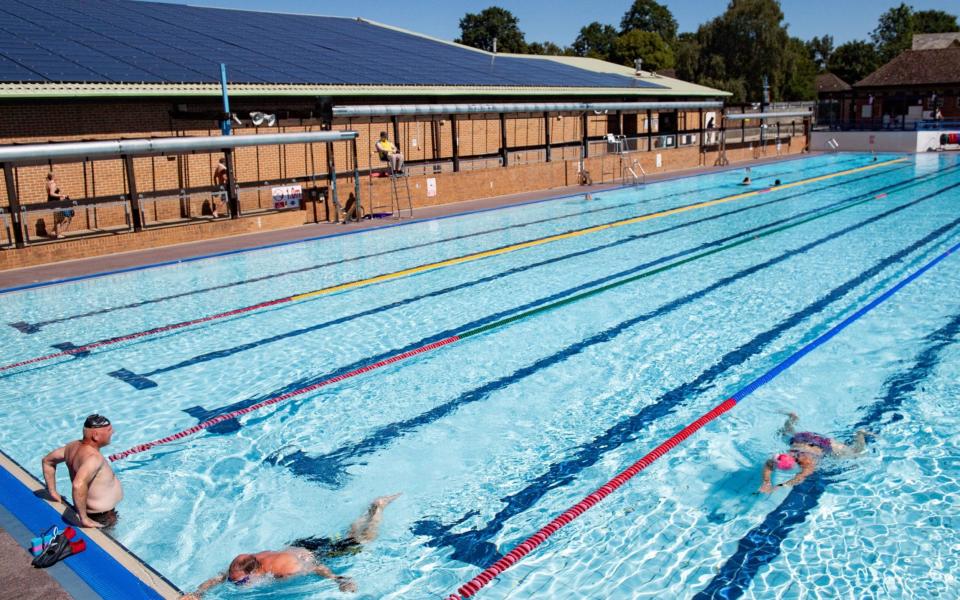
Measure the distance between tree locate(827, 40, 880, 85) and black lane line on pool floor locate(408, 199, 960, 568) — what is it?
77114 mm

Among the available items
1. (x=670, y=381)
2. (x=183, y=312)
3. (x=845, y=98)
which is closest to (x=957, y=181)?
(x=670, y=381)

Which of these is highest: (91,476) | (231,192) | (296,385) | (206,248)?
(231,192)

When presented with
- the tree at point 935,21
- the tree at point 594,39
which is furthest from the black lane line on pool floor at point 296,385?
the tree at point 935,21

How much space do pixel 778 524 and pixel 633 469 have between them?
1.10 m

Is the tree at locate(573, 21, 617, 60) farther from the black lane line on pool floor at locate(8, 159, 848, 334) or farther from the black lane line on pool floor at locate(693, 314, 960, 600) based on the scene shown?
the black lane line on pool floor at locate(693, 314, 960, 600)

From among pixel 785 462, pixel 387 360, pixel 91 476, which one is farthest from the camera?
pixel 387 360

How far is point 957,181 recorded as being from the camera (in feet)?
78.8

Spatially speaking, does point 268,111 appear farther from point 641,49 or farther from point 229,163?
point 641,49

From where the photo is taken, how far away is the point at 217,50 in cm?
2156

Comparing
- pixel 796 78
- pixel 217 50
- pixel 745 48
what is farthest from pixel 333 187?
pixel 796 78

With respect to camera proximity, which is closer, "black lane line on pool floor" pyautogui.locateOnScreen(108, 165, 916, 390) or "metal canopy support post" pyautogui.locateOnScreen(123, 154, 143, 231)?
"black lane line on pool floor" pyautogui.locateOnScreen(108, 165, 916, 390)

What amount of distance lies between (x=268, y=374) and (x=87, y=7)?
18.9 metres

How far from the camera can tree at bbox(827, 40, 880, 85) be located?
75938 millimetres

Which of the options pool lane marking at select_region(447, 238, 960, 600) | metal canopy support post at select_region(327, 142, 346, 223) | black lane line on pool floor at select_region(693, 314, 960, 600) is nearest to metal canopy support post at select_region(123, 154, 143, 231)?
metal canopy support post at select_region(327, 142, 346, 223)
